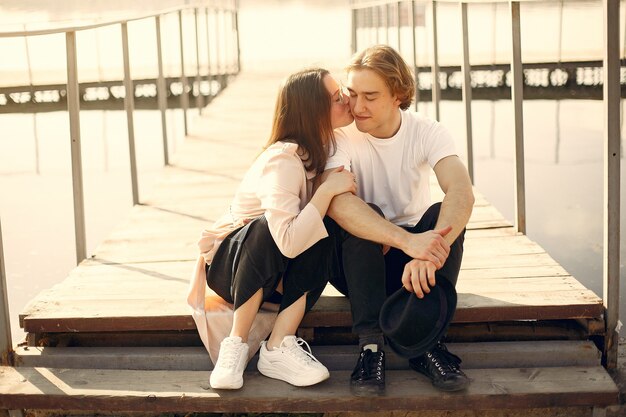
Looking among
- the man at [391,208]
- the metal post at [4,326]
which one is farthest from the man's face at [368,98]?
the metal post at [4,326]

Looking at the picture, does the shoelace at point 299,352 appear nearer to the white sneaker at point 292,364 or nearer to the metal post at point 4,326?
the white sneaker at point 292,364

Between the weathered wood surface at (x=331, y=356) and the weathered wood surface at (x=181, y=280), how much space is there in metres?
0.06

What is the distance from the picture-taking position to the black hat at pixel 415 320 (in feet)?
7.27

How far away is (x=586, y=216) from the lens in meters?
5.61

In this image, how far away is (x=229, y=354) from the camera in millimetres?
2301

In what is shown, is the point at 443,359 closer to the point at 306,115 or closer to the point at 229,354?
the point at 229,354

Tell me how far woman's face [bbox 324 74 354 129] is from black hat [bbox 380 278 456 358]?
475 mm

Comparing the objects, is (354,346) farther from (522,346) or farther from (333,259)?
(522,346)

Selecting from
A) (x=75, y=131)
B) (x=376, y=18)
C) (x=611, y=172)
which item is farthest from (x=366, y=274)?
(x=376, y=18)

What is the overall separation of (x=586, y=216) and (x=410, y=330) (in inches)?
144

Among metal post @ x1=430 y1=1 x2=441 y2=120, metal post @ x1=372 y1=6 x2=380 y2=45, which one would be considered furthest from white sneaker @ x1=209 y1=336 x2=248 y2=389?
metal post @ x1=372 y1=6 x2=380 y2=45

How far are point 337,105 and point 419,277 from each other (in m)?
0.49

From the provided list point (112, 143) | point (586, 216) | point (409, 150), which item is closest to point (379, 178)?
point (409, 150)

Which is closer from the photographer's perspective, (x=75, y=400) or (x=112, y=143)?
(x=75, y=400)
